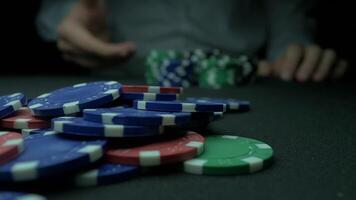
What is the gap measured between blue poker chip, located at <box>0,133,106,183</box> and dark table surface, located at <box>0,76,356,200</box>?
0.04 m

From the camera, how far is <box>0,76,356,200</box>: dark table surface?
23.5 inches

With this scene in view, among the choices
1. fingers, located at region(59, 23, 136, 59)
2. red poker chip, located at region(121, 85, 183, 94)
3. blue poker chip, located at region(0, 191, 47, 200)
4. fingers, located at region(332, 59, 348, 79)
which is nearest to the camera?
blue poker chip, located at region(0, 191, 47, 200)

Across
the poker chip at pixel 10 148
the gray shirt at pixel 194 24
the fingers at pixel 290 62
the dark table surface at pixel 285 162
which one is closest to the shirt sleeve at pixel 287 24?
the gray shirt at pixel 194 24

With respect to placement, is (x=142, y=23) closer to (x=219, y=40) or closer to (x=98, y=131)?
(x=219, y=40)

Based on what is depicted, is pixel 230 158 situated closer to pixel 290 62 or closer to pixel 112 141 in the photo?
pixel 112 141

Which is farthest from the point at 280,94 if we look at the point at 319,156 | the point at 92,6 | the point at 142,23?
the point at 142,23

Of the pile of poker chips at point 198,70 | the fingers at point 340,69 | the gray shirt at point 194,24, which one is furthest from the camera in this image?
the gray shirt at point 194,24

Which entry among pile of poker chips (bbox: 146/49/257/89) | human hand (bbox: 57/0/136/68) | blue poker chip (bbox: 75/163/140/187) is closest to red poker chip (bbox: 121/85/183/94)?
blue poker chip (bbox: 75/163/140/187)

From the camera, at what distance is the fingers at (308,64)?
1971 mm

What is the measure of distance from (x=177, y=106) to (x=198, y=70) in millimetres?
1001

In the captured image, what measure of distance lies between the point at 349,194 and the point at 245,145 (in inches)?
8.5

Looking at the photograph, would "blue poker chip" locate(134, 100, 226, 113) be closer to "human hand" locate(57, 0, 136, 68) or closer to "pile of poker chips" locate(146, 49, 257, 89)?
"pile of poker chips" locate(146, 49, 257, 89)

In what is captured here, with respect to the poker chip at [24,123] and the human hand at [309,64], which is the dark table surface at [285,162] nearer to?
the poker chip at [24,123]

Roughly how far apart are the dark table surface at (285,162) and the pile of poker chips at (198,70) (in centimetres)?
32
